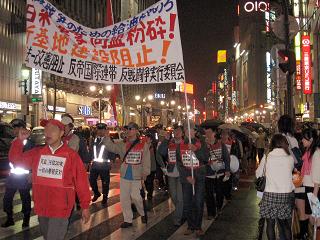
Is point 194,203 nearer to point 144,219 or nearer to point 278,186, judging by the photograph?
point 144,219

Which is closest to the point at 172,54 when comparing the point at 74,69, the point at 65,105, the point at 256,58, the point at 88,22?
the point at 74,69

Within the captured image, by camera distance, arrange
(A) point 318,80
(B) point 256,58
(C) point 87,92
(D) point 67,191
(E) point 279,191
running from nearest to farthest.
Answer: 1. (D) point 67,191
2. (E) point 279,191
3. (A) point 318,80
4. (C) point 87,92
5. (B) point 256,58

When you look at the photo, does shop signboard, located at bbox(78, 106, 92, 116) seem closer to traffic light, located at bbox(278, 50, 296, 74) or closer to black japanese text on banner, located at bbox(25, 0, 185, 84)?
traffic light, located at bbox(278, 50, 296, 74)

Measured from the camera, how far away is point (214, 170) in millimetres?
9219

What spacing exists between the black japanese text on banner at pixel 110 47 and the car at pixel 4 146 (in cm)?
723

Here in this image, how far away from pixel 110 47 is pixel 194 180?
2892mm

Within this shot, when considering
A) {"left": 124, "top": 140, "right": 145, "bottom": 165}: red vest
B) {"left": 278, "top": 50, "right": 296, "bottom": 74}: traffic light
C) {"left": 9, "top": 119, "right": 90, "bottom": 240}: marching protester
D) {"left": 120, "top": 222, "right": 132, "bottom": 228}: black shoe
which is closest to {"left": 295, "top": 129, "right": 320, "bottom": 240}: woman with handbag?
{"left": 124, "top": 140, "right": 145, "bottom": 165}: red vest

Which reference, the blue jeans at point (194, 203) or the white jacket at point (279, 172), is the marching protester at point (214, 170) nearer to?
the blue jeans at point (194, 203)

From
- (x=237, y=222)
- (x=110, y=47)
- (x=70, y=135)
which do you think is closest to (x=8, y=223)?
(x=70, y=135)

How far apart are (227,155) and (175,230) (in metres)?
2.25

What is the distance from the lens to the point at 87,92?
6103 centimetres

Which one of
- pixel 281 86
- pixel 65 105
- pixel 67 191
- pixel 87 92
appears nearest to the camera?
pixel 67 191

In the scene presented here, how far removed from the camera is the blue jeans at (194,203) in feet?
25.3

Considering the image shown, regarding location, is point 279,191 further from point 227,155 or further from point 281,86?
point 281,86
